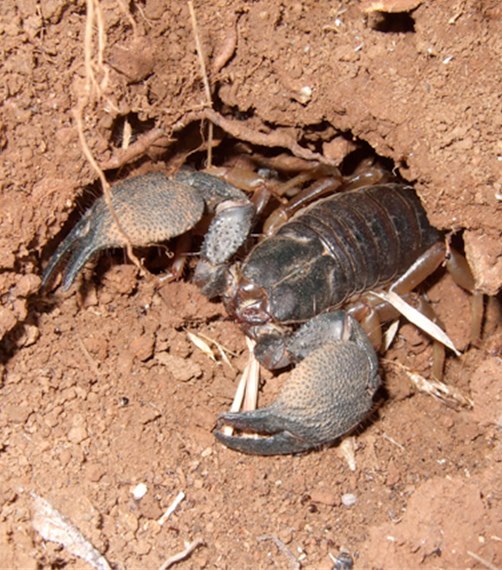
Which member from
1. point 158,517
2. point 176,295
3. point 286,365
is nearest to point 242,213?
point 176,295

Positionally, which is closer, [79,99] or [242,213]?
[79,99]

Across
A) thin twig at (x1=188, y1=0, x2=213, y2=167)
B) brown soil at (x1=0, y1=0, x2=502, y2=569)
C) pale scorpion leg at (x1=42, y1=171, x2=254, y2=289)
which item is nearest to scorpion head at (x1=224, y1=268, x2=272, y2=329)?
brown soil at (x1=0, y1=0, x2=502, y2=569)

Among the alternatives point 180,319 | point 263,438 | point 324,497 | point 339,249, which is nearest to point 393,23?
point 339,249

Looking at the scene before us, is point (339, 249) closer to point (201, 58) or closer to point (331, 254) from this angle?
point (331, 254)

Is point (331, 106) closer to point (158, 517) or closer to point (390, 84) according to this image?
point (390, 84)

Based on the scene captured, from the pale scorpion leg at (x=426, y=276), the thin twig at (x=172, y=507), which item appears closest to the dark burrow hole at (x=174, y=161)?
the pale scorpion leg at (x=426, y=276)

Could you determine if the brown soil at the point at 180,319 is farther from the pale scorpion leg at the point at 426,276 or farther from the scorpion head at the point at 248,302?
the pale scorpion leg at the point at 426,276

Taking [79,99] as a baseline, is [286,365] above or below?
below

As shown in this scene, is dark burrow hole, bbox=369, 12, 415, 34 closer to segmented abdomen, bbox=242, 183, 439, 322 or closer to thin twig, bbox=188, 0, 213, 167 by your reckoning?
thin twig, bbox=188, 0, 213, 167
